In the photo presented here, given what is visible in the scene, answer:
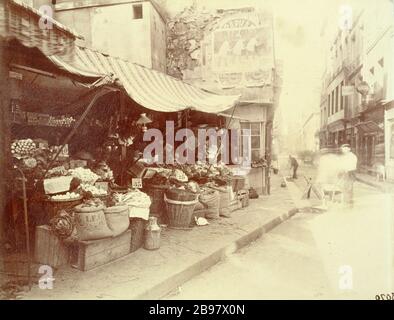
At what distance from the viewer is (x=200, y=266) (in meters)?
6.14

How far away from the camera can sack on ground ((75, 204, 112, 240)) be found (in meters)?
5.53

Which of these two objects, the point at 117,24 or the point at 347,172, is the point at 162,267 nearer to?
the point at 347,172

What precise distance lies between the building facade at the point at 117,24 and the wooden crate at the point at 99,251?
1087 centimetres

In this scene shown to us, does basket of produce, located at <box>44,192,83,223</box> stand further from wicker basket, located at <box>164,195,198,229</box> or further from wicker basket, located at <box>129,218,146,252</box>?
wicker basket, located at <box>164,195,198,229</box>

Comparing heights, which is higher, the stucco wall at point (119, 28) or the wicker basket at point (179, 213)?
the stucco wall at point (119, 28)

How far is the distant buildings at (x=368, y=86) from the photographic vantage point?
20.0 meters

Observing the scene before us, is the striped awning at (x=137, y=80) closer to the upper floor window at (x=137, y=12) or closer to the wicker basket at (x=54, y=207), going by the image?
the wicker basket at (x=54, y=207)

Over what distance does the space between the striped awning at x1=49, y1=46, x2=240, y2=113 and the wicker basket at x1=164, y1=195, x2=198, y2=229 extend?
2.18m

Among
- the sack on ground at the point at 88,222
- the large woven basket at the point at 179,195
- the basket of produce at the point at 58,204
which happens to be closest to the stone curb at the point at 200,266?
the sack on ground at the point at 88,222

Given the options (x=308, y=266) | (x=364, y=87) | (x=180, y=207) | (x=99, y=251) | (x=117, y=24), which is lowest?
(x=308, y=266)

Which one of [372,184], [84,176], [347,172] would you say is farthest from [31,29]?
[372,184]

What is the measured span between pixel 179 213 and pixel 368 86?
2052cm
